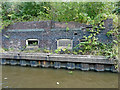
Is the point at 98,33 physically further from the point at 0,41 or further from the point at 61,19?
the point at 0,41

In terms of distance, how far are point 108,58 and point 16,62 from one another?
607 centimetres

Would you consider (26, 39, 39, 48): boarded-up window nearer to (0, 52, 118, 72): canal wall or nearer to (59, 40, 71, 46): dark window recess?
(0, 52, 118, 72): canal wall

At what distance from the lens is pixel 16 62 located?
687cm

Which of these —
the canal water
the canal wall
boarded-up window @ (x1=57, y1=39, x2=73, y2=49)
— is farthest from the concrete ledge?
boarded-up window @ (x1=57, y1=39, x2=73, y2=49)

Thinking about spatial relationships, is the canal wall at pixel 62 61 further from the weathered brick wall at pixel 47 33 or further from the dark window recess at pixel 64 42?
the weathered brick wall at pixel 47 33

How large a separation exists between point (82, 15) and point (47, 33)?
3126 mm

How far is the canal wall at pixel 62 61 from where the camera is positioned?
5.58 m

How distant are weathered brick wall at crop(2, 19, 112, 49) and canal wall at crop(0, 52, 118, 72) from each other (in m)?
1.60

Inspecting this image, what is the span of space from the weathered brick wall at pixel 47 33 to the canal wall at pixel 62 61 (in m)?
1.60

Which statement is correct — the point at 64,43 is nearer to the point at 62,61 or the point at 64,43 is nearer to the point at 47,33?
the point at 47,33

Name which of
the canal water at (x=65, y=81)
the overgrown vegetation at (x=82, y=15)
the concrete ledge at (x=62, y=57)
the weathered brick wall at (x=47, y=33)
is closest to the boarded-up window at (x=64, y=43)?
the weathered brick wall at (x=47, y=33)

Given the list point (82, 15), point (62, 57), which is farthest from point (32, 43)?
point (82, 15)

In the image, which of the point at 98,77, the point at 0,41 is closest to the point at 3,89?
the point at 98,77

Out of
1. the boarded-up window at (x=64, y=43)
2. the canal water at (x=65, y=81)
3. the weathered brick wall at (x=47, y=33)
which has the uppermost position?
the weathered brick wall at (x=47, y=33)
